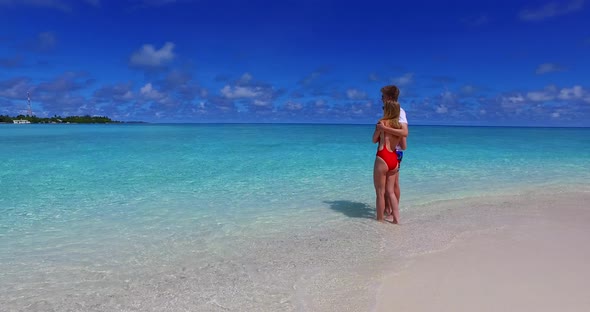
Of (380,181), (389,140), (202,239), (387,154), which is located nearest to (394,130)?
(389,140)

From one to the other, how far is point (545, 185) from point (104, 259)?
10.7 m

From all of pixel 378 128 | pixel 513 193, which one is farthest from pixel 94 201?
pixel 513 193

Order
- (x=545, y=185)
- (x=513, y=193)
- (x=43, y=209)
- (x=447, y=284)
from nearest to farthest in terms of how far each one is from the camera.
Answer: (x=447, y=284) → (x=43, y=209) → (x=513, y=193) → (x=545, y=185)

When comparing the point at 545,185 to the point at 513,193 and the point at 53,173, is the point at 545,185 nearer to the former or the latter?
the point at 513,193

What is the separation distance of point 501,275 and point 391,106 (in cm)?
279

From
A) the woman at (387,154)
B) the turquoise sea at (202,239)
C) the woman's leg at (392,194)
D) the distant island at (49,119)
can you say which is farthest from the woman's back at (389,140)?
the distant island at (49,119)

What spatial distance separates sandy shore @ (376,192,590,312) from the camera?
128 inches

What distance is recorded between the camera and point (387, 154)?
19.1 ft

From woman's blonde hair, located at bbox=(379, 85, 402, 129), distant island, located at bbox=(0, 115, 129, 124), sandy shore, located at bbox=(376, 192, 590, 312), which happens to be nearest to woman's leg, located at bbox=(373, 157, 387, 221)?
woman's blonde hair, located at bbox=(379, 85, 402, 129)

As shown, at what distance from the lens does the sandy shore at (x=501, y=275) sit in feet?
10.7

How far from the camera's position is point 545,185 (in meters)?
9.81

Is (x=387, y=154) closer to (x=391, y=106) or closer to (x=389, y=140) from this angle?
(x=389, y=140)

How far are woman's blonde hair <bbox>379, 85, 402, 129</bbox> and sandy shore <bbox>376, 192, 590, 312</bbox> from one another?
1990 mm

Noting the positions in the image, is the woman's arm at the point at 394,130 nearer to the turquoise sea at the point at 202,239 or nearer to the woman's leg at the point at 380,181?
the woman's leg at the point at 380,181
